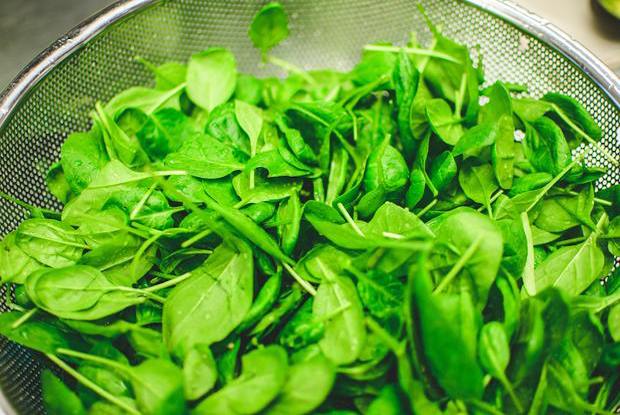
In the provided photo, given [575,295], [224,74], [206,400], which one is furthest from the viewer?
[224,74]

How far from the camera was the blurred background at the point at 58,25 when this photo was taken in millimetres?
873

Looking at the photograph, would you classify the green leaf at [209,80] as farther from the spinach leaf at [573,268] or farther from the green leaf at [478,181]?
the spinach leaf at [573,268]

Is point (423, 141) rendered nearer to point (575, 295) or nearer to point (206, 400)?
point (575, 295)

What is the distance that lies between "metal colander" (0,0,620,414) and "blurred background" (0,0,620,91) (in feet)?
0.78

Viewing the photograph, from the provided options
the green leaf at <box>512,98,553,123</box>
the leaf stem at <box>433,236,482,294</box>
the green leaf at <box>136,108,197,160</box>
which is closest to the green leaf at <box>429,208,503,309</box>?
the leaf stem at <box>433,236,482,294</box>

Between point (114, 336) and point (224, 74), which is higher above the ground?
point (224, 74)

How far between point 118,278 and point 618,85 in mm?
587

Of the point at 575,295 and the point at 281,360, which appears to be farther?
the point at 575,295

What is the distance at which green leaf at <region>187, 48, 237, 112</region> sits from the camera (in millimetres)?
674

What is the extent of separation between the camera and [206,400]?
423mm

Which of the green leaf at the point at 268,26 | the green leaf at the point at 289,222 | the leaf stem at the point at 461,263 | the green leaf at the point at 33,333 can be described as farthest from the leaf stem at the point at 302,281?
the green leaf at the point at 268,26

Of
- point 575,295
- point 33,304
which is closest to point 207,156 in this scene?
point 33,304

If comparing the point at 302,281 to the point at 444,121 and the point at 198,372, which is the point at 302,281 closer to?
the point at 198,372

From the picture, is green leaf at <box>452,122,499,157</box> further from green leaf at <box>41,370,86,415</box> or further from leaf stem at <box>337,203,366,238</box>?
green leaf at <box>41,370,86,415</box>
